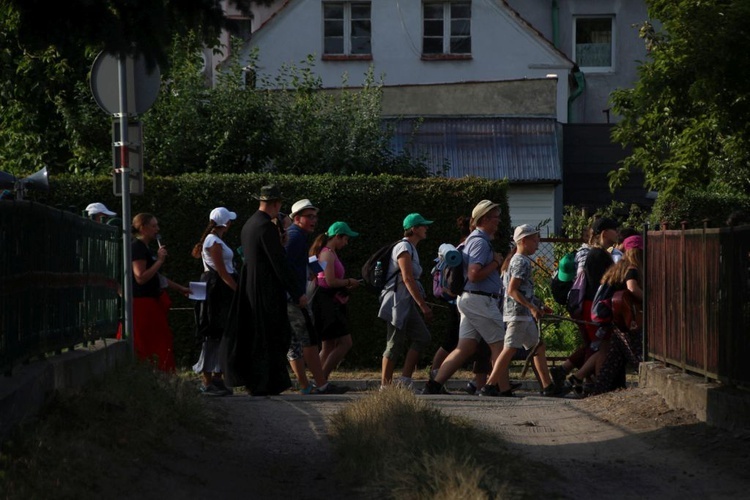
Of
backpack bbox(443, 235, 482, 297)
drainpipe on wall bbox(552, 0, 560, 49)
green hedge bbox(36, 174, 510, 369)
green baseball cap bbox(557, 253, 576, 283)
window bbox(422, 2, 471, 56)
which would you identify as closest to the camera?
backpack bbox(443, 235, 482, 297)

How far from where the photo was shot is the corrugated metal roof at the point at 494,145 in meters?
33.3

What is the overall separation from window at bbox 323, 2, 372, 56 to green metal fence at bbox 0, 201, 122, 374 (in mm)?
28557

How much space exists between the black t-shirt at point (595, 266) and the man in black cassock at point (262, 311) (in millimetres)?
3445

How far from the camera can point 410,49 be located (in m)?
41.0

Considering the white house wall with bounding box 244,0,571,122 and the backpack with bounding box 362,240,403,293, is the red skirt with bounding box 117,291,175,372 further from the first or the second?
the white house wall with bounding box 244,0,571,122

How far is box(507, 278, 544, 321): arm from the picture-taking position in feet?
45.8

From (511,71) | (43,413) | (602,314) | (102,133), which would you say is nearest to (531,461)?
(43,413)

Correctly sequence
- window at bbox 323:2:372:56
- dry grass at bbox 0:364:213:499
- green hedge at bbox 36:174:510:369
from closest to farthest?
dry grass at bbox 0:364:213:499
green hedge at bbox 36:174:510:369
window at bbox 323:2:372:56

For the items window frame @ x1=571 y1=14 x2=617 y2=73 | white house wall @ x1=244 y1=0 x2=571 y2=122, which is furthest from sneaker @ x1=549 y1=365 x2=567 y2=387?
window frame @ x1=571 y1=14 x2=617 y2=73

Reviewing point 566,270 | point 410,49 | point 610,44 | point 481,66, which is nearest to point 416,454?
point 566,270

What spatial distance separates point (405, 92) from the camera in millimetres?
34438

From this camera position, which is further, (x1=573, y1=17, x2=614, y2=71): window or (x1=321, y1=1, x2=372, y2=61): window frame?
(x1=573, y1=17, x2=614, y2=71): window

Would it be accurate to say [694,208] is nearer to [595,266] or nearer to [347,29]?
[595,266]

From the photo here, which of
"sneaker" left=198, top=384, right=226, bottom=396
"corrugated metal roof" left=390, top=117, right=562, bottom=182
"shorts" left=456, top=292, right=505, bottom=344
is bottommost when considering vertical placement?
"sneaker" left=198, top=384, right=226, bottom=396
